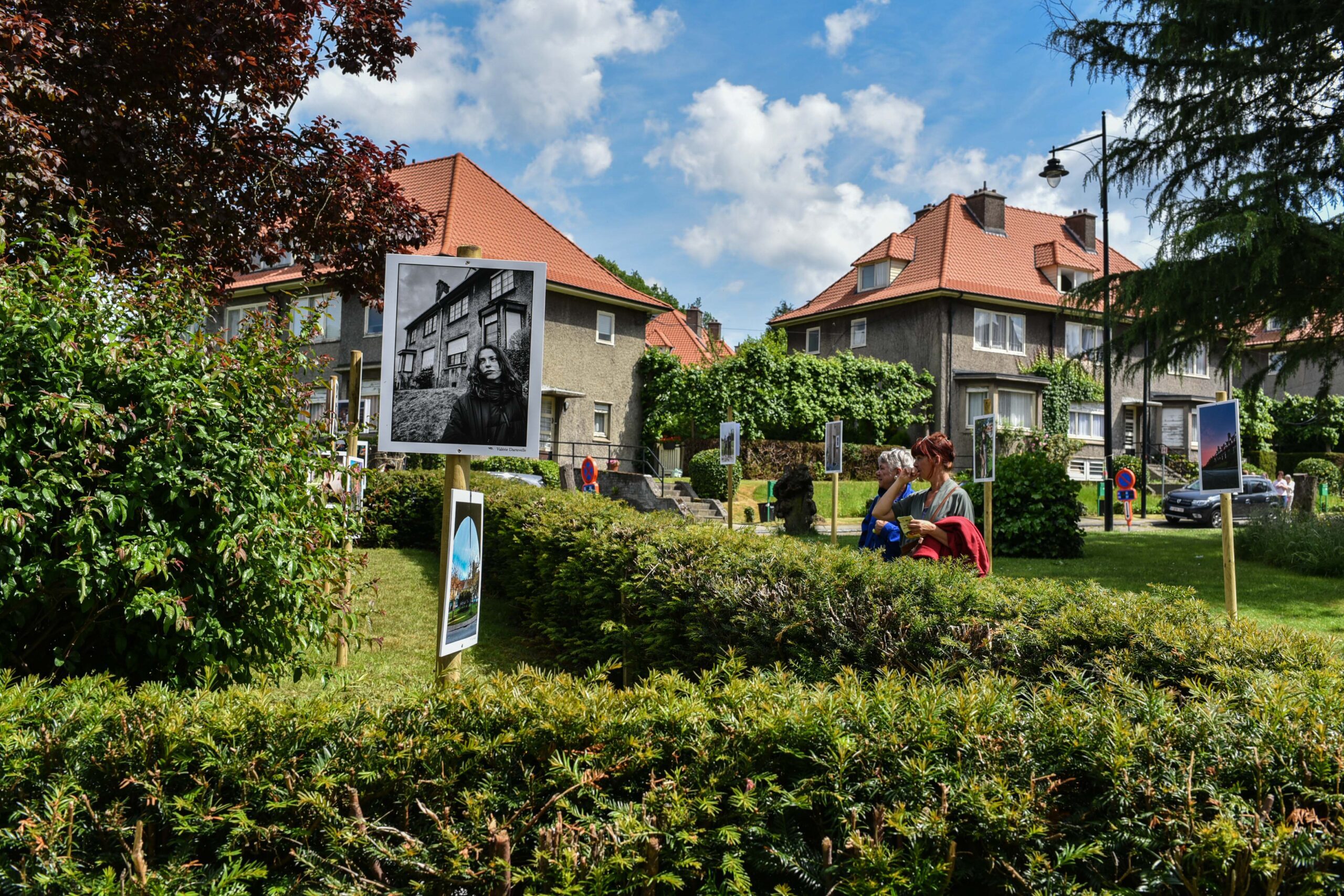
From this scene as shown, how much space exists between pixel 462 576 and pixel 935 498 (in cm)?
351

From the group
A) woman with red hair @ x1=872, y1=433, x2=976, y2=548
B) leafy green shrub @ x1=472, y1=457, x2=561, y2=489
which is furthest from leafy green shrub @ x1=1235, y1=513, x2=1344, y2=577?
leafy green shrub @ x1=472, y1=457, x2=561, y2=489

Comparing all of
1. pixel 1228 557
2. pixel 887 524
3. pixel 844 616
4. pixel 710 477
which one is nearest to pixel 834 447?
pixel 1228 557

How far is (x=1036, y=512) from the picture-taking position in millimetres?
16250

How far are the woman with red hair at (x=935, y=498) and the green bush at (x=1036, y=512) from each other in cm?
984

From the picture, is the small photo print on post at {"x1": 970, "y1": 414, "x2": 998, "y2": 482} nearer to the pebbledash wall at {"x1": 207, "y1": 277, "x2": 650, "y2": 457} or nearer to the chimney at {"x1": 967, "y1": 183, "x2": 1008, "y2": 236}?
the pebbledash wall at {"x1": 207, "y1": 277, "x2": 650, "y2": 457}

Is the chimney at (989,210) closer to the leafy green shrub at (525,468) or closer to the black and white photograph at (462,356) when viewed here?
the leafy green shrub at (525,468)

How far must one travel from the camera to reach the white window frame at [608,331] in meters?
35.4

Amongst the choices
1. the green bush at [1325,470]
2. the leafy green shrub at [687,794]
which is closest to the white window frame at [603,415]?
the green bush at [1325,470]

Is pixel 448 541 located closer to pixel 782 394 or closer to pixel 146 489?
pixel 146 489

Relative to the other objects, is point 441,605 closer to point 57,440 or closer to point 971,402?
point 57,440

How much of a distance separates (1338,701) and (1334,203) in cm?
1467

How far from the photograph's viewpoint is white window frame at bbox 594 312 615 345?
35375 mm

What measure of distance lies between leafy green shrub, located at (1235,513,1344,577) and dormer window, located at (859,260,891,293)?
2475 cm

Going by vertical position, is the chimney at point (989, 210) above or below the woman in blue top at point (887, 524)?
above
